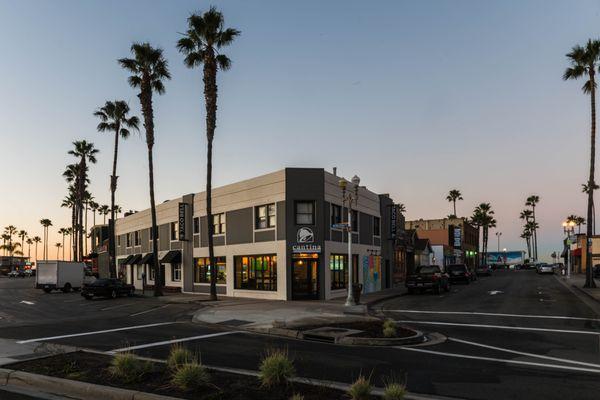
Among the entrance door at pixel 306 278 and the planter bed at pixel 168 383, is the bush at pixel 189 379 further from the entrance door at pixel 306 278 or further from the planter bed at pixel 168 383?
the entrance door at pixel 306 278

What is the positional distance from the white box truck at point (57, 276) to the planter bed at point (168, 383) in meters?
37.5

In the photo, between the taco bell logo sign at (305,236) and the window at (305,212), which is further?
the window at (305,212)

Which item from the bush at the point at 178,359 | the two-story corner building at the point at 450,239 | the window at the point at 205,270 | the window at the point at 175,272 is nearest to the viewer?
the bush at the point at 178,359

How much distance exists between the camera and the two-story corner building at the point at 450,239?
230 feet

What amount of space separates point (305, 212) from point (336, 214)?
2.88 meters

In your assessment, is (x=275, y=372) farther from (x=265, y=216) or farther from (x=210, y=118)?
(x=210, y=118)

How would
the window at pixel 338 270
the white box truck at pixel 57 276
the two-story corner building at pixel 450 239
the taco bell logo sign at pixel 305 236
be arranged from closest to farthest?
the taco bell logo sign at pixel 305 236 → the window at pixel 338 270 → the white box truck at pixel 57 276 → the two-story corner building at pixel 450 239

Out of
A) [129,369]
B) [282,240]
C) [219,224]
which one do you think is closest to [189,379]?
[129,369]

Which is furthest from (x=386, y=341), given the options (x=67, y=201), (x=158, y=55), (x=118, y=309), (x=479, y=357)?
(x=67, y=201)

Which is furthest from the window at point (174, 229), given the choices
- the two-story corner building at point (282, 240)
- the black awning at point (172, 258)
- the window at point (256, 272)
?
the window at point (256, 272)

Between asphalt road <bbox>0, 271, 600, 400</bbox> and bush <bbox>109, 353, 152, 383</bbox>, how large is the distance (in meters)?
2.38

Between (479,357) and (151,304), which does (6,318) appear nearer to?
(151,304)

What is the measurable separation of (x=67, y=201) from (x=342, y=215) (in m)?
83.7

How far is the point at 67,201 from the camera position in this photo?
100m
